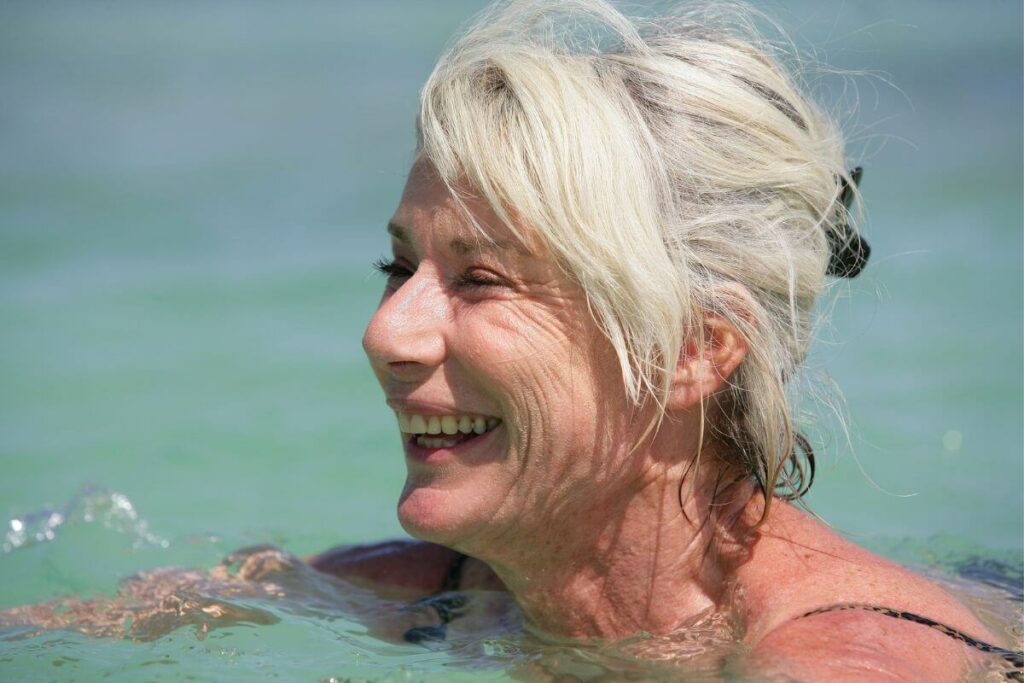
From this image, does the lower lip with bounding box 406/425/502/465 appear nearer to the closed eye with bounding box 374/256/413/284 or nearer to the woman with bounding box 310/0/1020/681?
the woman with bounding box 310/0/1020/681

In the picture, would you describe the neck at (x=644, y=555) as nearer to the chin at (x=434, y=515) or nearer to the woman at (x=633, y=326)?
the woman at (x=633, y=326)

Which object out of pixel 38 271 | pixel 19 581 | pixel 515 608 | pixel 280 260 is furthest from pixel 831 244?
pixel 38 271

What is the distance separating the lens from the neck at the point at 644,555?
10.3ft

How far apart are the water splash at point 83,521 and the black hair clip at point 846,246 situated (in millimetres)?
3074

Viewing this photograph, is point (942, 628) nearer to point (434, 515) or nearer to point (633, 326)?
point (633, 326)

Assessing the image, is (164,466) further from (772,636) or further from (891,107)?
(891,107)

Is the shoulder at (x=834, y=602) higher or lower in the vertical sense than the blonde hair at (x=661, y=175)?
lower

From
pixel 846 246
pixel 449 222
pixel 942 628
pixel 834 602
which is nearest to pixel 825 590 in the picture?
pixel 834 602

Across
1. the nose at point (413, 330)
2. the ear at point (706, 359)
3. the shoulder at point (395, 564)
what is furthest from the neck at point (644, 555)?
the shoulder at point (395, 564)

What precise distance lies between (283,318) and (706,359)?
5377 millimetres

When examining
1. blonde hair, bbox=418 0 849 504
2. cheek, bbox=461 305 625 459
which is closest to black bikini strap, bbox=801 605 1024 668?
blonde hair, bbox=418 0 849 504

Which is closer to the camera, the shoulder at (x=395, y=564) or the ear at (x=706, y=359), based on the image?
the ear at (x=706, y=359)

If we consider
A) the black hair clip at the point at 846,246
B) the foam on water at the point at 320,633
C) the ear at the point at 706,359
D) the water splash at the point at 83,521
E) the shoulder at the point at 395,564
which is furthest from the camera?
the water splash at the point at 83,521

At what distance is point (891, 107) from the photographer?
39.8 ft
